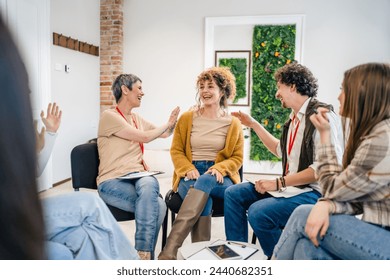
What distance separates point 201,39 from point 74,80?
5.79 ft

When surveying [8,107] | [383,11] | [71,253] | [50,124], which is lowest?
[71,253]

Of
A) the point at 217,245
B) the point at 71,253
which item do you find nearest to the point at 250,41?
the point at 217,245

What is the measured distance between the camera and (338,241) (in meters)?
1.17

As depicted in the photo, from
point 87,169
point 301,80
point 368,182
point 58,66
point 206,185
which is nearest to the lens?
point 368,182

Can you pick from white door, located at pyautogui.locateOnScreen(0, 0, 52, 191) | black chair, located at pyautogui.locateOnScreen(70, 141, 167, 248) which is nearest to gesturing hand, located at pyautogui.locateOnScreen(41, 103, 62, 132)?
black chair, located at pyautogui.locateOnScreen(70, 141, 167, 248)

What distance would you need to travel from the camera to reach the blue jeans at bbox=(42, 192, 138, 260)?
120cm

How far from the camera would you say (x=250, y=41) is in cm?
484

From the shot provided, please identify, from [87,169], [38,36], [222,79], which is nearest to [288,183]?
[222,79]

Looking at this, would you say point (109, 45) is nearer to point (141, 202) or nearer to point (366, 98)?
point (141, 202)

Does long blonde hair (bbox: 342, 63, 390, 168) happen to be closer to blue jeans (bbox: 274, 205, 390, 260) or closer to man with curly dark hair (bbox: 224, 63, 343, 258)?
blue jeans (bbox: 274, 205, 390, 260)

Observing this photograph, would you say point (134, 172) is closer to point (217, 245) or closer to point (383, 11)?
point (217, 245)

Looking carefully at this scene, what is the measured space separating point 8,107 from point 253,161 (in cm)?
464

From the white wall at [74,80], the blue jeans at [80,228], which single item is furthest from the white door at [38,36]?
the blue jeans at [80,228]

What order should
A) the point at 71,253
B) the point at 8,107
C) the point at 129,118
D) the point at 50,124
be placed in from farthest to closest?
the point at 129,118 → the point at 50,124 → the point at 71,253 → the point at 8,107
